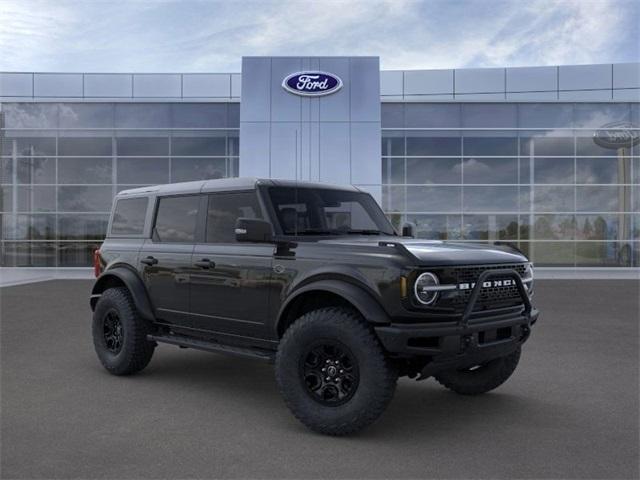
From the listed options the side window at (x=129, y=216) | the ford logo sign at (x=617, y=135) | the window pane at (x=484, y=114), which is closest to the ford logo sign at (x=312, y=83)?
the window pane at (x=484, y=114)

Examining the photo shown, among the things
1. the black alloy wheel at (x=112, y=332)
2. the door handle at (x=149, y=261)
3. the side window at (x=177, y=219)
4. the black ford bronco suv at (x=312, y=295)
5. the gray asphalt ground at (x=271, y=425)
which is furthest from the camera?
the black alloy wheel at (x=112, y=332)

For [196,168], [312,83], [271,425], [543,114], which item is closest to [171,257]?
[271,425]

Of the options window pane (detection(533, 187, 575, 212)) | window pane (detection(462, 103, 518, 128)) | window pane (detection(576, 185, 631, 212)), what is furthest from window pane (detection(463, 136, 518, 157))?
window pane (detection(576, 185, 631, 212))

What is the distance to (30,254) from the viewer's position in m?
26.7

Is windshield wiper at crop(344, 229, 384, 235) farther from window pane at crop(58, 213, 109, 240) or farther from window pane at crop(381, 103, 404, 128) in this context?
window pane at crop(58, 213, 109, 240)

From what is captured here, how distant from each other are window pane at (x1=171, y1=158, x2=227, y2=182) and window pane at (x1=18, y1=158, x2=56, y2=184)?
5.55m

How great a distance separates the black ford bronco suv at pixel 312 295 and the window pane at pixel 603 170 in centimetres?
2359

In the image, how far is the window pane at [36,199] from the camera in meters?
26.8

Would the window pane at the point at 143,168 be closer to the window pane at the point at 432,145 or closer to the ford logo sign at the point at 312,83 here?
the ford logo sign at the point at 312,83

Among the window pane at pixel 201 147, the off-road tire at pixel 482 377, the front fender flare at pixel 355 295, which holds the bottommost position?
the off-road tire at pixel 482 377

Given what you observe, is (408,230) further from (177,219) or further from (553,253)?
(553,253)

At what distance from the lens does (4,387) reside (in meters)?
5.94

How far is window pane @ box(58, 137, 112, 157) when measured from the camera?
26.8 m

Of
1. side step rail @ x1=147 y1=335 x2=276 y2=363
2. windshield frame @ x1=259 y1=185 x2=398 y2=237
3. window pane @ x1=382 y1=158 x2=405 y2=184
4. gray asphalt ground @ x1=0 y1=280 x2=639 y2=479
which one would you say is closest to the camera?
gray asphalt ground @ x1=0 y1=280 x2=639 y2=479
